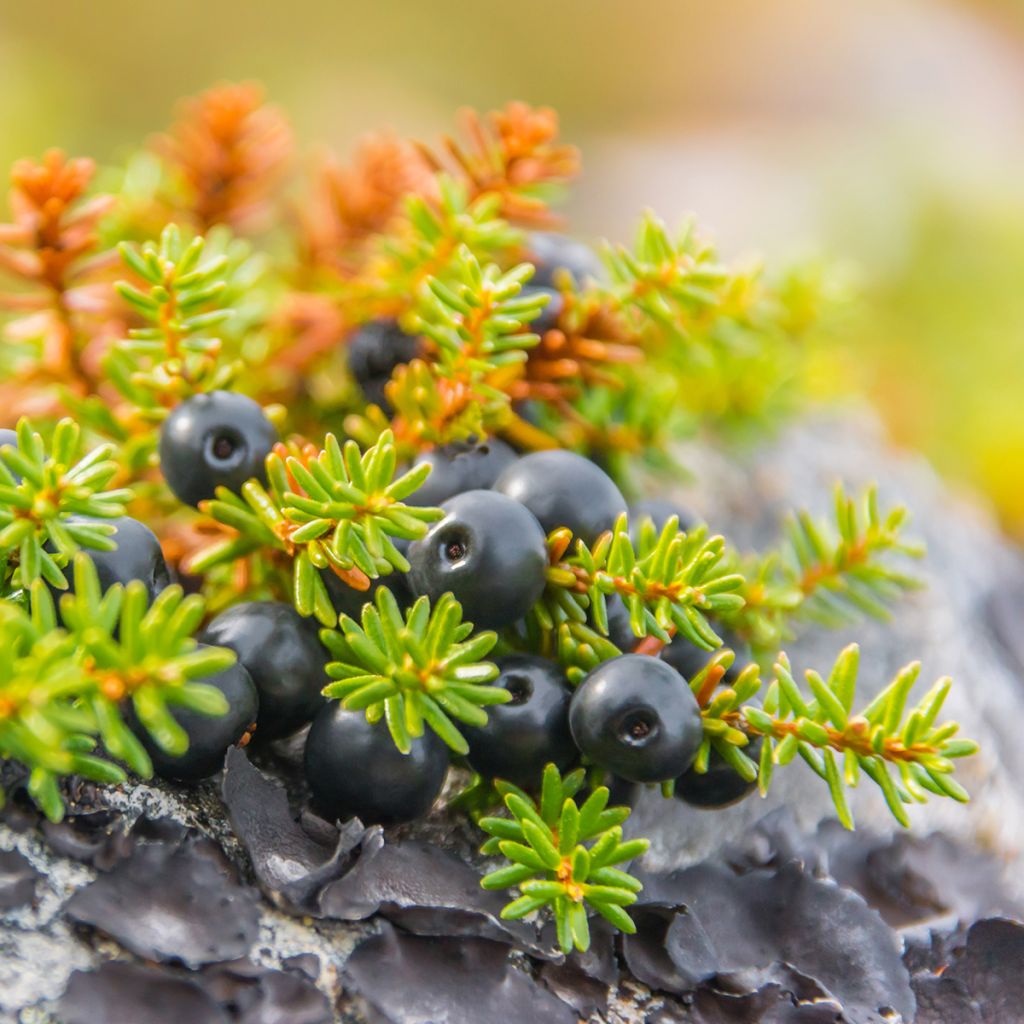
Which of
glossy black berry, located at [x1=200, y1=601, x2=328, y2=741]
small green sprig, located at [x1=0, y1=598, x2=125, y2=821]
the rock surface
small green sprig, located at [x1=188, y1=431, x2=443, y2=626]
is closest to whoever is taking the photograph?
small green sprig, located at [x1=0, y1=598, x2=125, y2=821]

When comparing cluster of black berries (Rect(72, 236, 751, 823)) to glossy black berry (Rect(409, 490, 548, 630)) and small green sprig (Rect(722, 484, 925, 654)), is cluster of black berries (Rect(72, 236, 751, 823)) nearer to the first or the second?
glossy black berry (Rect(409, 490, 548, 630))

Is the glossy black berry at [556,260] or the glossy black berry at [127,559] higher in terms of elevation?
the glossy black berry at [556,260]

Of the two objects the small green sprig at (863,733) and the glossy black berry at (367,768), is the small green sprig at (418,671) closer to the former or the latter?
the glossy black berry at (367,768)

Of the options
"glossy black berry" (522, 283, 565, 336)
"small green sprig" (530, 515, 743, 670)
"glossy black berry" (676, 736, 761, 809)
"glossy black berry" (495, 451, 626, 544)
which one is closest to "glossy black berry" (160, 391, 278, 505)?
"glossy black berry" (495, 451, 626, 544)

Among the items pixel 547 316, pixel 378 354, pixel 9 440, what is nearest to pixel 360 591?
pixel 9 440

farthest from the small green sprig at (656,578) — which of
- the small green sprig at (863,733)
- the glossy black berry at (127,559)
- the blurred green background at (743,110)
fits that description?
the blurred green background at (743,110)

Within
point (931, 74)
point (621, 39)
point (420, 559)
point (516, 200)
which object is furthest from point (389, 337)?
point (621, 39)
